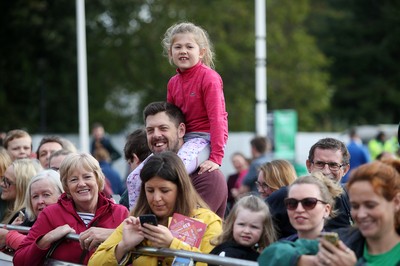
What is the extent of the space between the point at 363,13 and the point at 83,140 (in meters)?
33.0

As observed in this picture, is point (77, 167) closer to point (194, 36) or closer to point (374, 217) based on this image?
point (194, 36)

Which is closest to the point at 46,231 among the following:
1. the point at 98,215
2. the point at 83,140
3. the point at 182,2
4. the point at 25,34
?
the point at 98,215

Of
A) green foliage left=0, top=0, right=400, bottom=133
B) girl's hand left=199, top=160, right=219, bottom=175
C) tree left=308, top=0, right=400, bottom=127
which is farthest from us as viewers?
tree left=308, top=0, right=400, bottom=127

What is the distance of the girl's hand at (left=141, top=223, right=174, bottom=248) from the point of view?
6.23m

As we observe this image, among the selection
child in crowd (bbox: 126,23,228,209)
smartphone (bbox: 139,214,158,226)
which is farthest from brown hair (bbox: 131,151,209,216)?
child in crowd (bbox: 126,23,228,209)

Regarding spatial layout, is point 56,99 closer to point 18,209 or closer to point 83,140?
point 83,140

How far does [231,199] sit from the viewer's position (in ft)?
48.4

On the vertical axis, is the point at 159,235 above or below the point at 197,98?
below

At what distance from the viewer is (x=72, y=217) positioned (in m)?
7.77

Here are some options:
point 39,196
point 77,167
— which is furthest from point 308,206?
point 39,196

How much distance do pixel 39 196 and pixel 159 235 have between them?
2458 mm

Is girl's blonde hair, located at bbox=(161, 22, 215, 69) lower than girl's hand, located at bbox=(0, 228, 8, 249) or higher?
higher

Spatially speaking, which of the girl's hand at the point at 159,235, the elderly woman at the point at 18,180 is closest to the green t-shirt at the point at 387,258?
the girl's hand at the point at 159,235

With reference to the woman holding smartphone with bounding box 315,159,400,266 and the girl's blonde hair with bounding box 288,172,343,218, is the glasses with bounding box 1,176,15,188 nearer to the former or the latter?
the girl's blonde hair with bounding box 288,172,343,218
